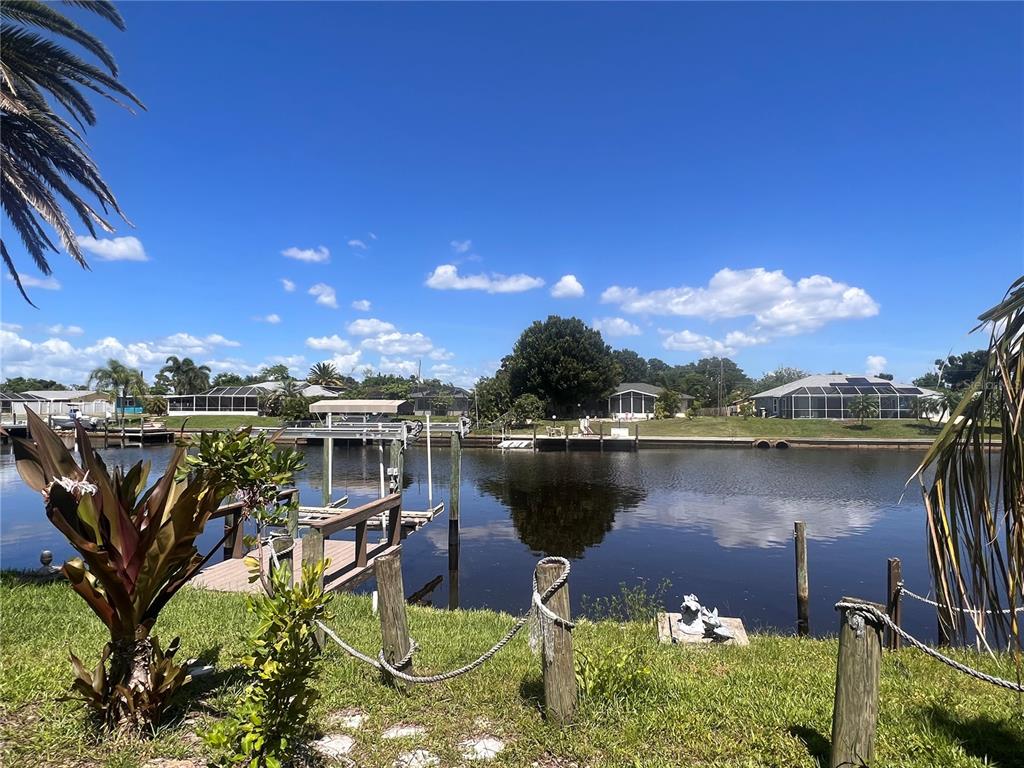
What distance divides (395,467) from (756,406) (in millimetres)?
53053

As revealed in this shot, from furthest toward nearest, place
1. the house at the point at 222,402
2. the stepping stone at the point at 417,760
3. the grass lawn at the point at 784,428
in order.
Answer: the house at the point at 222,402 → the grass lawn at the point at 784,428 → the stepping stone at the point at 417,760

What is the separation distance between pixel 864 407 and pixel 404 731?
186 feet

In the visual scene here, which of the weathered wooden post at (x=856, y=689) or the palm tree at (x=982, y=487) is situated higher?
the palm tree at (x=982, y=487)

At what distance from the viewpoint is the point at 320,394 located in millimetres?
76688

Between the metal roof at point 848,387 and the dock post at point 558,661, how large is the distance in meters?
58.4

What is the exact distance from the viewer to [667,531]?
18.6 m

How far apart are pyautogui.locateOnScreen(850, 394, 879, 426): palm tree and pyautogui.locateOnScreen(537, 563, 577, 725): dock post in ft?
181

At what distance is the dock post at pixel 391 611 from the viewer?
15.1ft

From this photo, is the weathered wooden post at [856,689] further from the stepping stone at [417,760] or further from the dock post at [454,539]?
the dock post at [454,539]

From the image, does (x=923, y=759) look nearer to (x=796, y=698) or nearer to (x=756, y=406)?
(x=796, y=698)

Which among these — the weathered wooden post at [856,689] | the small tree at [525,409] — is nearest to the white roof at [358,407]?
the small tree at [525,409]

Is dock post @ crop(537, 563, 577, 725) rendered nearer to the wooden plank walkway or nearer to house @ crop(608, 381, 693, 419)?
the wooden plank walkway

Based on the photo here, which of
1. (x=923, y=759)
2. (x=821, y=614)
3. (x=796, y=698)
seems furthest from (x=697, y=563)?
(x=923, y=759)

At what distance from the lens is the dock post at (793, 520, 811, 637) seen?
10086 millimetres
